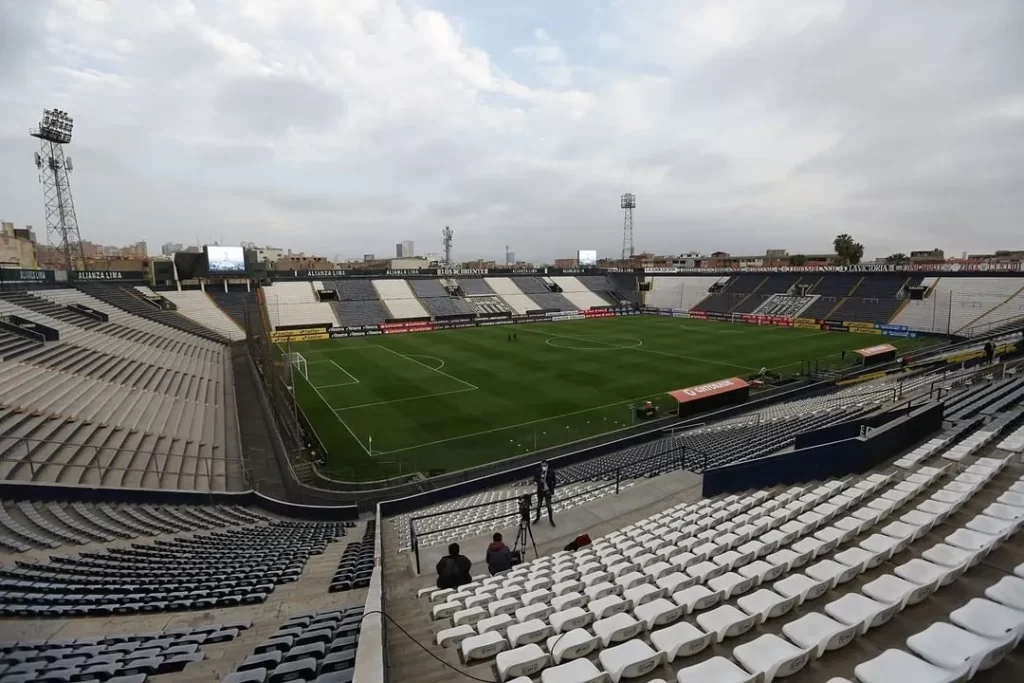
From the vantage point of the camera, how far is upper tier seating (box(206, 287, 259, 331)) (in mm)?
56203

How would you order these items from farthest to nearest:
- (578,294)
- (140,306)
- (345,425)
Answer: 1. (578,294)
2. (140,306)
3. (345,425)

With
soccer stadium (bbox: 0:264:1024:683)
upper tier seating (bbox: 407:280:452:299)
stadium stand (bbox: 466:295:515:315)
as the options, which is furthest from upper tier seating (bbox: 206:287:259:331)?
stadium stand (bbox: 466:295:515:315)

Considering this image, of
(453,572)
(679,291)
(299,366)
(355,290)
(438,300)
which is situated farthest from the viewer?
(679,291)

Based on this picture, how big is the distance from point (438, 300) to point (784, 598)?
213 ft

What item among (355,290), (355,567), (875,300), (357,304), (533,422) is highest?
(355,290)

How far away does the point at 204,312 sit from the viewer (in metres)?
55.3

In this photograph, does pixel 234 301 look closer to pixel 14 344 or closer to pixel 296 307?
pixel 296 307

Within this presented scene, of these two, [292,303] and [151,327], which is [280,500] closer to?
[151,327]

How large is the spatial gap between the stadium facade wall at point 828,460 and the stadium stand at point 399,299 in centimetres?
5317

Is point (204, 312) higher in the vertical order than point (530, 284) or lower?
lower

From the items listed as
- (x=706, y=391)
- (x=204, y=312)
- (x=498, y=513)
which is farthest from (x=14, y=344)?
(x=204, y=312)

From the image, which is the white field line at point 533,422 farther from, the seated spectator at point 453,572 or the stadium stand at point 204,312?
the stadium stand at point 204,312

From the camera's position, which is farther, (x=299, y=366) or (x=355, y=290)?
(x=355, y=290)

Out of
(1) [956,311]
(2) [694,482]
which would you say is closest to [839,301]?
(1) [956,311]
